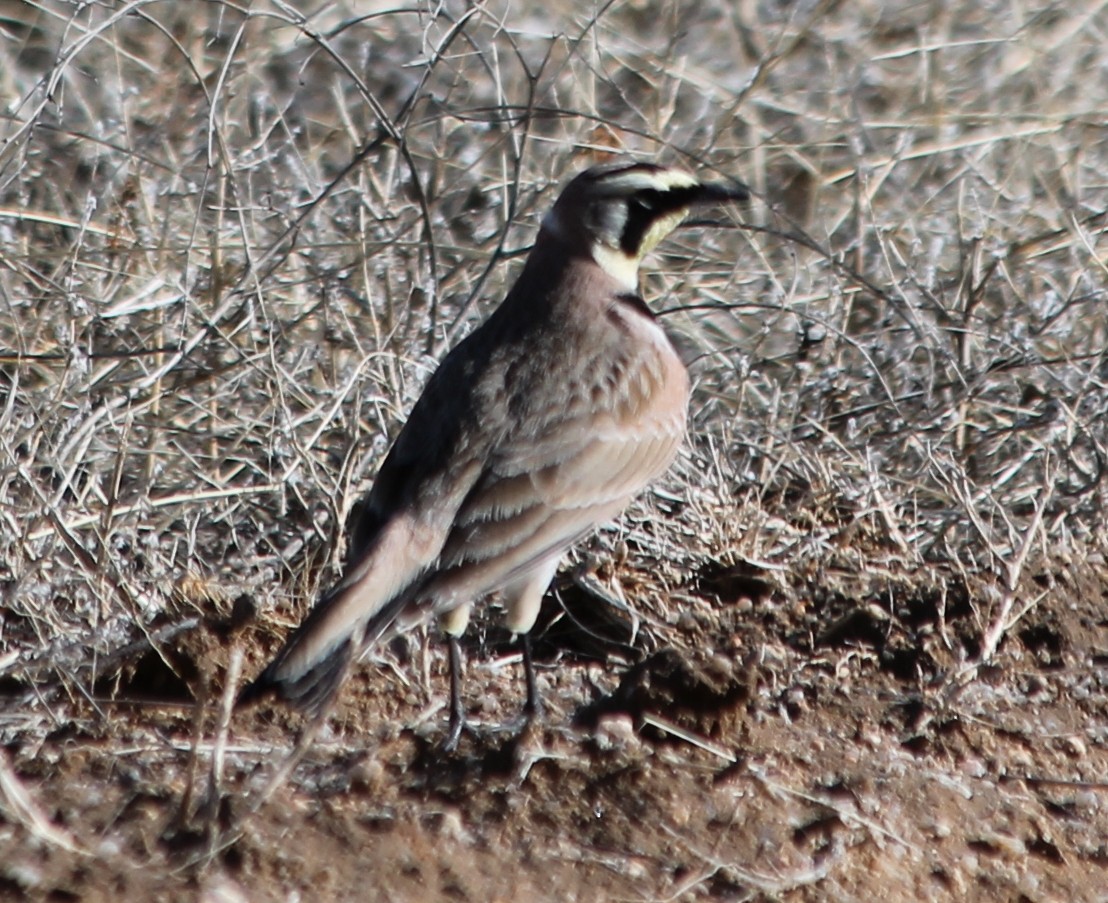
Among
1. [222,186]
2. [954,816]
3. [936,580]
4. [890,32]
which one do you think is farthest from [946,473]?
[890,32]

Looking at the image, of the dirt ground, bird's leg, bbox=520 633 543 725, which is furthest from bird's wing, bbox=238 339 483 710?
bird's leg, bbox=520 633 543 725

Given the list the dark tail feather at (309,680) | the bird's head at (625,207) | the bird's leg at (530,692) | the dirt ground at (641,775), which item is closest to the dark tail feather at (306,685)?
the dark tail feather at (309,680)

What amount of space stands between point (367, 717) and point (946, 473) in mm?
1851

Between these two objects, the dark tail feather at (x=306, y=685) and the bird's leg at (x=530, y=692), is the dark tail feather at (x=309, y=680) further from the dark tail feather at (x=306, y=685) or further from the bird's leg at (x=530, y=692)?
the bird's leg at (x=530, y=692)

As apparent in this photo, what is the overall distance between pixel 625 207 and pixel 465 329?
1.17 m

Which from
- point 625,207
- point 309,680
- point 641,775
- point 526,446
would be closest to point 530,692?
point 641,775

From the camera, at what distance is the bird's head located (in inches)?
183

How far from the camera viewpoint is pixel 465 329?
5750 mm

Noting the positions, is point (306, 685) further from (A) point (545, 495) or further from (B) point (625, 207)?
(B) point (625, 207)

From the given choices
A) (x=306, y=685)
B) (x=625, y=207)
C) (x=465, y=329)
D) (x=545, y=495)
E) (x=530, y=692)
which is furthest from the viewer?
(x=465, y=329)

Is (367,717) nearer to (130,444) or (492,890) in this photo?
(492,890)

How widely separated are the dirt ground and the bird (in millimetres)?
239

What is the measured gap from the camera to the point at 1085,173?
714 cm

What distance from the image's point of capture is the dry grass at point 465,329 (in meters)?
4.76
